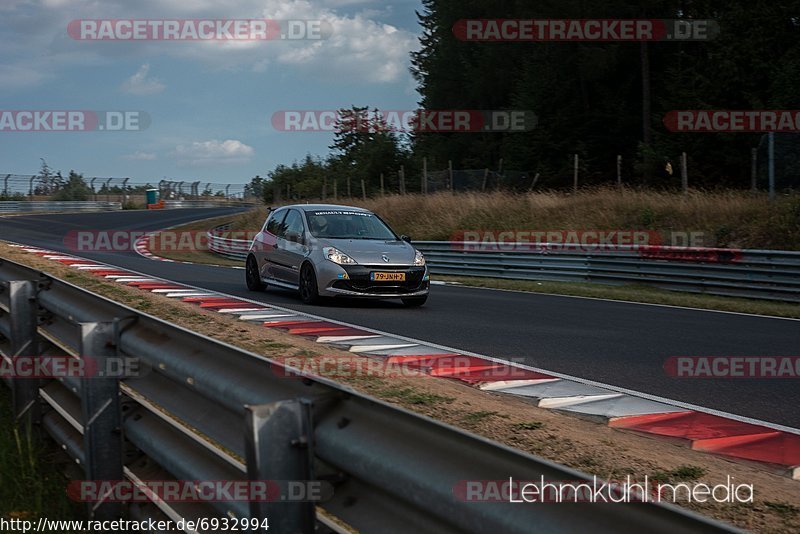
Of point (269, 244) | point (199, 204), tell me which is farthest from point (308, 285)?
point (199, 204)

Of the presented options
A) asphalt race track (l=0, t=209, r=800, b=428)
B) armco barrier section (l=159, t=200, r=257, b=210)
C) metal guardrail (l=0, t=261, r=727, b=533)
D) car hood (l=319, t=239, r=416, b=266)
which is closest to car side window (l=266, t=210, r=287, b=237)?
asphalt race track (l=0, t=209, r=800, b=428)

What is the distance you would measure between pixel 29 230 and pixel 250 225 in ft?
32.5

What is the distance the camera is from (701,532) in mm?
1556

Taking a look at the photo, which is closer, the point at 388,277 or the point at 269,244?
the point at 388,277

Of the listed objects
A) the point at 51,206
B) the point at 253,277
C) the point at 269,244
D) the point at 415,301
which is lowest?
the point at 415,301

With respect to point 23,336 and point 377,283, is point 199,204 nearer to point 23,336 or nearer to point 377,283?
point 377,283

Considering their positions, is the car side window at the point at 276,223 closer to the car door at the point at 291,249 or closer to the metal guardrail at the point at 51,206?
the car door at the point at 291,249

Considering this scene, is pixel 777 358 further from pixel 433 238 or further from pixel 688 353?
pixel 433 238

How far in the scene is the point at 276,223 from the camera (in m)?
14.9

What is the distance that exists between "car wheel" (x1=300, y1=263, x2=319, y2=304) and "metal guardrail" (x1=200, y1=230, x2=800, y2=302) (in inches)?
326

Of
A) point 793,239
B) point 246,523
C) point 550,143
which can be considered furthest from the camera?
point 550,143

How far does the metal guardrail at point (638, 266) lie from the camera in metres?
15.8

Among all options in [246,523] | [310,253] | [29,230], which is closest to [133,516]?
[246,523]

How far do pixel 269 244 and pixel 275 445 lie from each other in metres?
12.5
